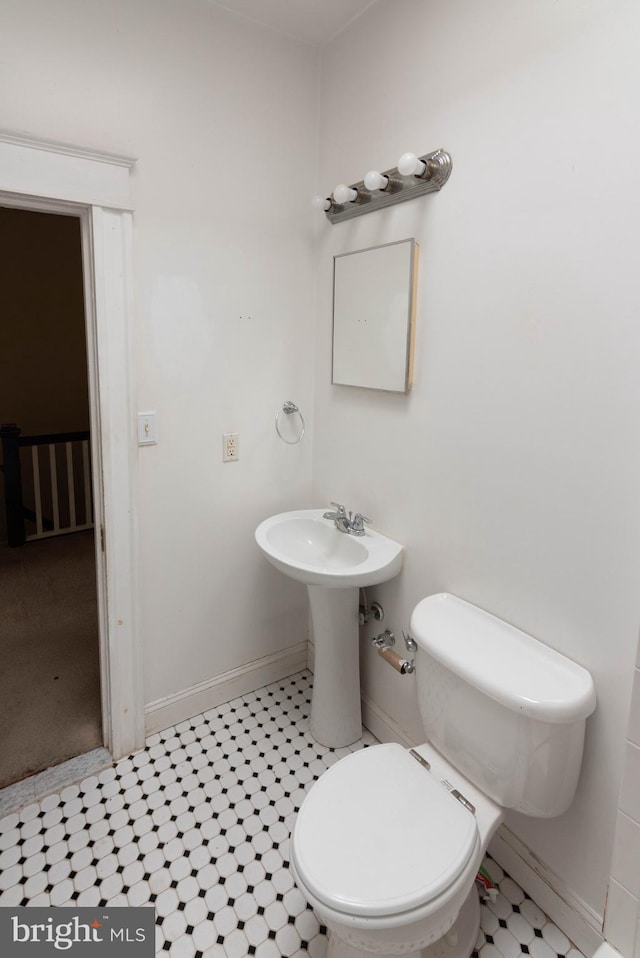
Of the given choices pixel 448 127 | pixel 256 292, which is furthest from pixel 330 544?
pixel 448 127

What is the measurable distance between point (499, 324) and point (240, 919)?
5.58ft

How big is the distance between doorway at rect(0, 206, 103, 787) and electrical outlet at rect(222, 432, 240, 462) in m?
1.24

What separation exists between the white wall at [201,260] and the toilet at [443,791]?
93 centimetres

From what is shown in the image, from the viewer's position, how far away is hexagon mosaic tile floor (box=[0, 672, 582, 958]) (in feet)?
4.39

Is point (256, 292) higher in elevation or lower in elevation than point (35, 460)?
higher

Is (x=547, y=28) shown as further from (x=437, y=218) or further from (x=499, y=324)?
(x=499, y=324)

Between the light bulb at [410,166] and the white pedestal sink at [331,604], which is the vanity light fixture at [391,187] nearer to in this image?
the light bulb at [410,166]

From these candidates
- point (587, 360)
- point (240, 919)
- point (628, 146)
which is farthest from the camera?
point (240, 919)

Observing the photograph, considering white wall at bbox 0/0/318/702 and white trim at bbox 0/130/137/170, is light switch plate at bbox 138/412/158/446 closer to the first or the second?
white wall at bbox 0/0/318/702

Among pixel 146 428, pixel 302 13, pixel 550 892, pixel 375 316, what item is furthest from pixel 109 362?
pixel 550 892

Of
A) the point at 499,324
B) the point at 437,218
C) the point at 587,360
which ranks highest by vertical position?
the point at 437,218

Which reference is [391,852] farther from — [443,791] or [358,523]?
[358,523]

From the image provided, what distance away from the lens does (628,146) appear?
107 cm

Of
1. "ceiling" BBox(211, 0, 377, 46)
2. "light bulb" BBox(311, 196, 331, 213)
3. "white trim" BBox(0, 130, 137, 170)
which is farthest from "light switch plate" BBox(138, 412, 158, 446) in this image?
"ceiling" BBox(211, 0, 377, 46)
